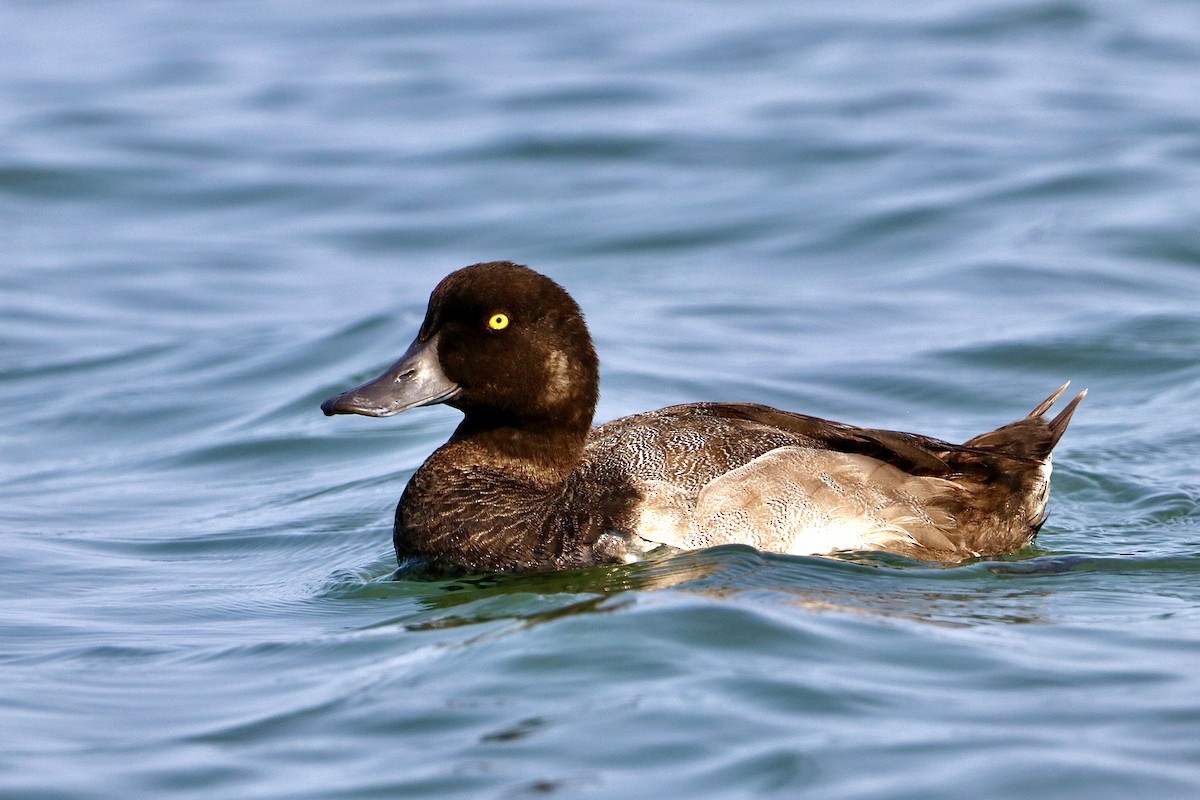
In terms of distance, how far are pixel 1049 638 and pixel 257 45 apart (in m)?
16.1

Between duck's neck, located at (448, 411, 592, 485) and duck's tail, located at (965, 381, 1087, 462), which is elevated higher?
duck's neck, located at (448, 411, 592, 485)

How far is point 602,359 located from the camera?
11.4 meters

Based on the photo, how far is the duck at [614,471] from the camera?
269 inches

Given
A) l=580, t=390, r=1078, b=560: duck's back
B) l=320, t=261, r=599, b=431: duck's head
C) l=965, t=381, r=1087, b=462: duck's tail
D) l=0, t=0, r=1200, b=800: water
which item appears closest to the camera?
l=0, t=0, r=1200, b=800: water

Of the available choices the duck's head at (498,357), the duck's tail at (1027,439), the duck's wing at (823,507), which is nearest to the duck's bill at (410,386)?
the duck's head at (498,357)

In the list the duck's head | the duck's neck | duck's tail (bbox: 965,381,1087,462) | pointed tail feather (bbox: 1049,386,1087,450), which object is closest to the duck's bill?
the duck's head

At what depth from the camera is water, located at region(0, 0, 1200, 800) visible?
5430 millimetres

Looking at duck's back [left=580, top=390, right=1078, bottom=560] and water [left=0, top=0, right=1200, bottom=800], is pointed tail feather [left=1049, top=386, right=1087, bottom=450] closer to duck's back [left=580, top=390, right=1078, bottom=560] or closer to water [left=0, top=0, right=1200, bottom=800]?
duck's back [left=580, top=390, right=1078, bottom=560]

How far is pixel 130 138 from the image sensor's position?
57.6 feet

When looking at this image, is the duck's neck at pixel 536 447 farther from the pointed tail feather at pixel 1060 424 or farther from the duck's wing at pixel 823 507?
the pointed tail feather at pixel 1060 424

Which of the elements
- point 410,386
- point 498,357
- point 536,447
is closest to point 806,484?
point 536,447

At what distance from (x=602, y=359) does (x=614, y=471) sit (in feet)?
14.7

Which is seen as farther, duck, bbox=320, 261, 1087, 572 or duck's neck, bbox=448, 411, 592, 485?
duck's neck, bbox=448, 411, 592, 485

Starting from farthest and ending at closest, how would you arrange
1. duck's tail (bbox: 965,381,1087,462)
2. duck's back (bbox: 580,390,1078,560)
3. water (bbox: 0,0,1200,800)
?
duck's tail (bbox: 965,381,1087,462)
duck's back (bbox: 580,390,1078,560)
water (bbox: 0,0,1200,800)
